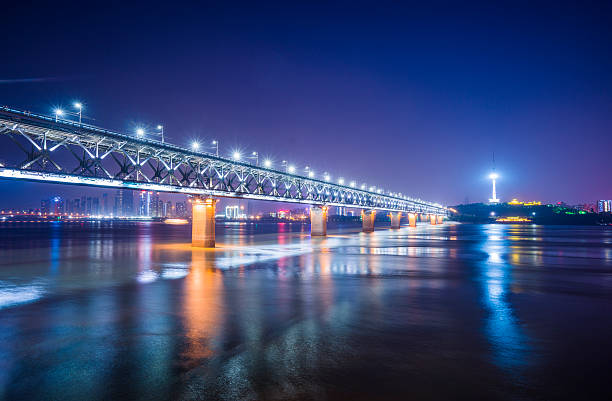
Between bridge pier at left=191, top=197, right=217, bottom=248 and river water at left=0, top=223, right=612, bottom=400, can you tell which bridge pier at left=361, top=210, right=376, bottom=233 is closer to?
bridge pier at left=191, top=197, right=217, bottom=248

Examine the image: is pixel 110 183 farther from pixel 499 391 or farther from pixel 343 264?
pixel 499 391

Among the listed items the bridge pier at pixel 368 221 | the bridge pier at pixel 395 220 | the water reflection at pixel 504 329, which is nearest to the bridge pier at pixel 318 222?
the bridge pier at pixel 368 221

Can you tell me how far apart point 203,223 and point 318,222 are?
3820cm

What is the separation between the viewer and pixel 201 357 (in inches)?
339

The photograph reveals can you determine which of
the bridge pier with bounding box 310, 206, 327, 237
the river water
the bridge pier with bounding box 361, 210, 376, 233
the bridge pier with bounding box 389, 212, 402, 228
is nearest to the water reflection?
the river water

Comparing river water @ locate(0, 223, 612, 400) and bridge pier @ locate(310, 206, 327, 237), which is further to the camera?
bridge pier @ locate(310, 206, 327, 237)

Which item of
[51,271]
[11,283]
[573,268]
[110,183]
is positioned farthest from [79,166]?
[573,268]

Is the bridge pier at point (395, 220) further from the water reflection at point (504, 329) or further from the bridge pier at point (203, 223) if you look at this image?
the water reflection at point (504, 329)

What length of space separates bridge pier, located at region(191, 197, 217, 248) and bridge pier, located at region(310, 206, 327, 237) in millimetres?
32748

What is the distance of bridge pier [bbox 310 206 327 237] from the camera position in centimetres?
7888

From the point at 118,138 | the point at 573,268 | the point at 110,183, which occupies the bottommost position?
the point at 573,268

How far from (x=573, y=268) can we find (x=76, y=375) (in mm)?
30726

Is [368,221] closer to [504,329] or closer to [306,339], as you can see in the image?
[504,329]

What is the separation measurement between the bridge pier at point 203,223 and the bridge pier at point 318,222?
107 ft
